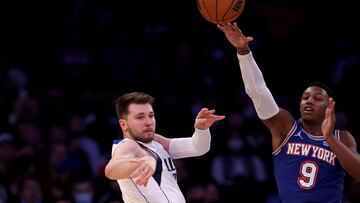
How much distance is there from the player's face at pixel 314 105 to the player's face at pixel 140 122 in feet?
4.03

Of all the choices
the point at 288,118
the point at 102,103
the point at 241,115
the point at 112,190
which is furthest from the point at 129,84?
the point at 288,118

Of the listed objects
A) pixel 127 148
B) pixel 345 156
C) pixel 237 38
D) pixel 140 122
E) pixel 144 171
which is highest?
pixel 237 38

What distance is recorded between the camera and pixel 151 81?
1055 centimetres

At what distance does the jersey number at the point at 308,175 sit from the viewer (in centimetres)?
588

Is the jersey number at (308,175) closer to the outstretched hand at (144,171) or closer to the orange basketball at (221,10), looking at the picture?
the orange basketball at (221,10)

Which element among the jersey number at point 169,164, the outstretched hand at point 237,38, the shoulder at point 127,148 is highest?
the outstretched hand at point 237,38

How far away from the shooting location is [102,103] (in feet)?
33.0

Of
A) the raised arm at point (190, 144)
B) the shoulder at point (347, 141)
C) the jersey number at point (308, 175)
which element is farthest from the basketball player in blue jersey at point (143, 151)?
the shoulder at point (347, 141)

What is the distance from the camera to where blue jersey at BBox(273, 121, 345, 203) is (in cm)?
587

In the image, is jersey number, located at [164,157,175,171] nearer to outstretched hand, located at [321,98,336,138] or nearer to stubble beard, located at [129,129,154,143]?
stubble beard, located at [129,129,154,143]

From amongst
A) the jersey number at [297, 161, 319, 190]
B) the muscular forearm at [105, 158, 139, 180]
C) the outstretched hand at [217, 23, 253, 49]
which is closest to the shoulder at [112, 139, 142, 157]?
the muscular forearm at [105, 158, 139, 180]

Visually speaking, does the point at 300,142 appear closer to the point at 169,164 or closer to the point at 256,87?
the point at 256,87

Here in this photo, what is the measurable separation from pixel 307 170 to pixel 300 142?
22cm

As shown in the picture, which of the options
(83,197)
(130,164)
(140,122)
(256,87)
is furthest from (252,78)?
(83,197)
